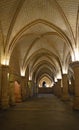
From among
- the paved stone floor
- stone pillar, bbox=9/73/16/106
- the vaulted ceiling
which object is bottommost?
the paved stone floor

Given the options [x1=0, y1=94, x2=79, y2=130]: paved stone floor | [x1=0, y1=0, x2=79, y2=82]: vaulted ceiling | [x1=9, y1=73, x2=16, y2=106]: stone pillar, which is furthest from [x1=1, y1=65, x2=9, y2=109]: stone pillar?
[x1=9, y1=73, x2=16, y2=106]: stone pillar

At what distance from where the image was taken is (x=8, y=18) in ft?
31.4

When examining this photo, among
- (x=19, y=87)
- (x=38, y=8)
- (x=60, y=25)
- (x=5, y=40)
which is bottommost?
(x=19, y=87)

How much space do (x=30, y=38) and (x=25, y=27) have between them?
311cm

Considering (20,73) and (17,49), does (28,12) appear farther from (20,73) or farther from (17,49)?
(20,73)

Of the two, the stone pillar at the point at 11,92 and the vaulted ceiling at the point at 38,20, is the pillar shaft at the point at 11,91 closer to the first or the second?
the stone pillar at the point at 11,92

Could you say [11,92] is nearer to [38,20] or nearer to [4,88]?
[4,88]

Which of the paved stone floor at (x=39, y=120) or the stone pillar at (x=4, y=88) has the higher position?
the stone pillar at (x=4, y=88)

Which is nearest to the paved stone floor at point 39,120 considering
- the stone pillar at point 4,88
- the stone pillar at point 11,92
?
the stone pillar at point 4,88

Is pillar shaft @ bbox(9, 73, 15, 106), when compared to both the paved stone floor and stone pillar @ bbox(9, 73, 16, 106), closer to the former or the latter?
stone pillar @ bbox(9, 73, 16, 106)

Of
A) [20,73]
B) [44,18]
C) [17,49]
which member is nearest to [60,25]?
Result: [44,18]

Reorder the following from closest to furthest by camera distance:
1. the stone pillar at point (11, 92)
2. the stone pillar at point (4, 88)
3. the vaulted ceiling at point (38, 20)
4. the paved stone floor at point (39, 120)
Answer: the paved stone floor at point (39, 120)
the vaulted ceiling at point (38, 20)
the stone pillar at point (4, 88)
the stone pillar at point (11, 92)

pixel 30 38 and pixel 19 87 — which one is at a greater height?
pixel 30 38

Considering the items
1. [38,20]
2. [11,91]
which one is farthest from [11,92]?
[38,20]
